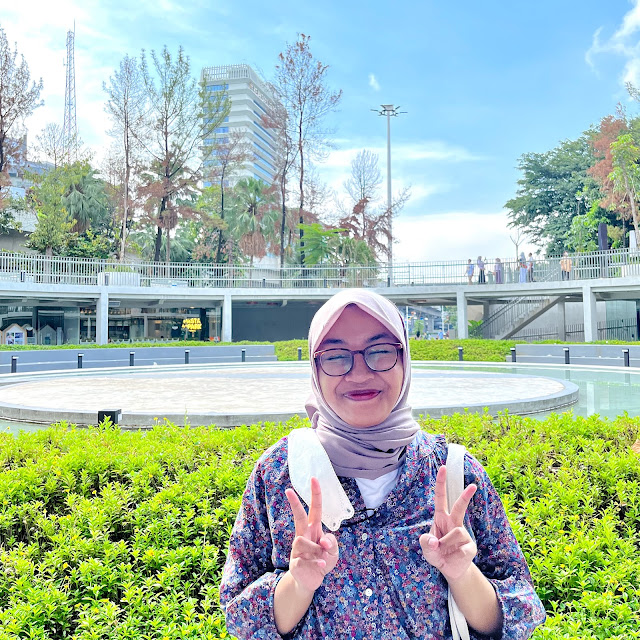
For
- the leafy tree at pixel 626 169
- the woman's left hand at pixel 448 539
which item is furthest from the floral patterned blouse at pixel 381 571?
the leafy tree at pixel 626 169

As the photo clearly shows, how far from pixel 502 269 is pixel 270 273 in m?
13.2

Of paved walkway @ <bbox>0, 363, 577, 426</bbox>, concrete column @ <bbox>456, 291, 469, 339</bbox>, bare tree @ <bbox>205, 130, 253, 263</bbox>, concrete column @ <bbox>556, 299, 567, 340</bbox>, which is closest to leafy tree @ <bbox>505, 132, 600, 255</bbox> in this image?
concrete column @ <bbox>556, 299, 567, 340</bbox>

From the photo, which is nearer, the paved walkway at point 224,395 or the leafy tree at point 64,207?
the paved walkway at point 224,395

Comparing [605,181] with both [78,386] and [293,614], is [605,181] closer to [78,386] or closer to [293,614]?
[78,386]

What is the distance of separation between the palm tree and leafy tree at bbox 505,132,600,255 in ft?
61.2

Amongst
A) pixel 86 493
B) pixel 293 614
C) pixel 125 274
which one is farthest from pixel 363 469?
pixel 125 274

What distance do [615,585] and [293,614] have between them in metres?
2.13

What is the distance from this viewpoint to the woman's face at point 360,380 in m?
1.66

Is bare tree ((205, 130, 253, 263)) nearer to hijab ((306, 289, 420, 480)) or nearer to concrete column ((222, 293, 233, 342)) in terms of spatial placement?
concrete column ((222, 293, 233, 342))

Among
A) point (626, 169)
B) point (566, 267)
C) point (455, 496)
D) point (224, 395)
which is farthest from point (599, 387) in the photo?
point (626, 169)

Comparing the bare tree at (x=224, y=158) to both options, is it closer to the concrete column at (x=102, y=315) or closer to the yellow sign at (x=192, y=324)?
the yellow sign at (x=192, y=324)

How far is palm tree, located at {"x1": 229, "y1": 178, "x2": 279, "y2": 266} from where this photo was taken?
4103 cm

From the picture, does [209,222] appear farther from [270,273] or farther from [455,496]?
[455,496]

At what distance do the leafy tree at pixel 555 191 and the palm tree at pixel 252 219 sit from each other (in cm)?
1866
